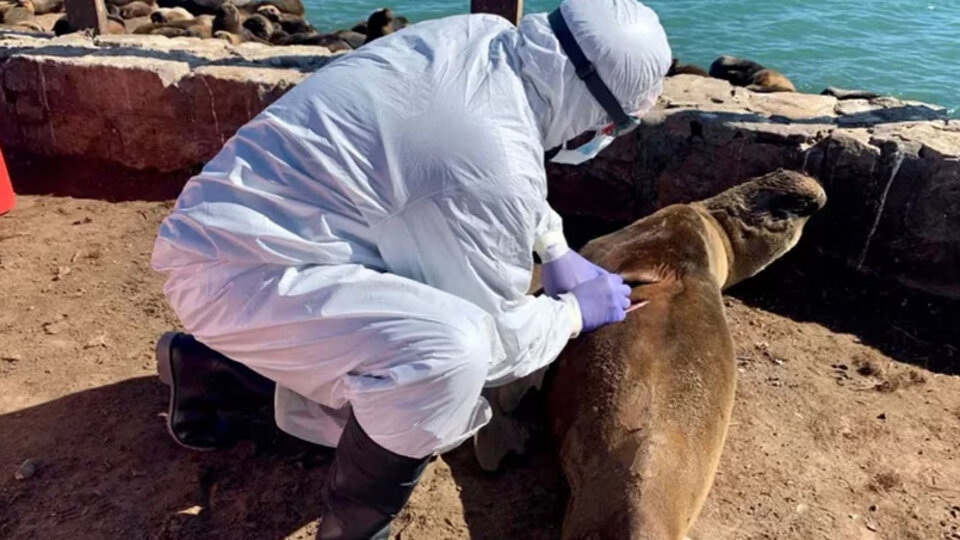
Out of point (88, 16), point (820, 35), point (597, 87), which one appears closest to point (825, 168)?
point (597, 87)

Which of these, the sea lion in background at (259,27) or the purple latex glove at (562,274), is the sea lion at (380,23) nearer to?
the sea lion in background at (259,27)

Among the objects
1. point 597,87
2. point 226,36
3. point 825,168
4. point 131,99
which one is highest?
point 597,87

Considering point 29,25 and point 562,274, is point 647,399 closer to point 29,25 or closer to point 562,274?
point 562,274

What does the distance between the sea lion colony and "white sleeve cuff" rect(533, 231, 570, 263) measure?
612 centimetres

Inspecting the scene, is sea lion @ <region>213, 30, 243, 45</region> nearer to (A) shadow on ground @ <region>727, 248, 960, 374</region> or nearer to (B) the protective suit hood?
(A) shadow on ground @ <region>727, 248, 960, 374</region>

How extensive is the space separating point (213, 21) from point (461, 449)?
8.60m

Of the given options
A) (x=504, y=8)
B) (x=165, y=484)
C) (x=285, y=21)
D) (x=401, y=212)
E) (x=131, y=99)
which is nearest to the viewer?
(x=401, y=212)

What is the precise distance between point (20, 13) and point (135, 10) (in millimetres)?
1444

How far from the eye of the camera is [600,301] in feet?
11.0

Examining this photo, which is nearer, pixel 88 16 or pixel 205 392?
pixel 205 392

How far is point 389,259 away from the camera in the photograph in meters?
2.78

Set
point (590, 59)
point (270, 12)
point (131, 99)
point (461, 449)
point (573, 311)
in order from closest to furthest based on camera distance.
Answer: point (590, 59) < point (573, 311) < point (461, 449) < point (131, 99) < point (270, 12)

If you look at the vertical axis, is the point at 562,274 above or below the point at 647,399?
above

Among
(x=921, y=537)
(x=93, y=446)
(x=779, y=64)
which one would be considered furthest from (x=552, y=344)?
(x=779, y=64)
